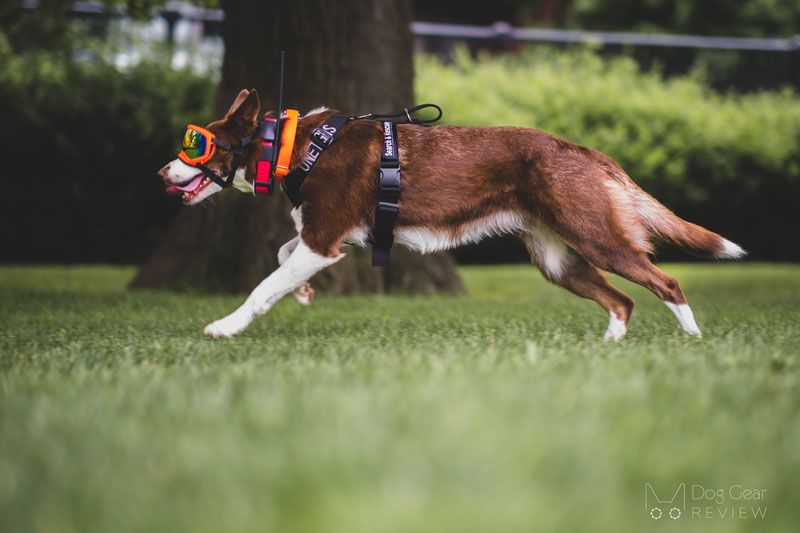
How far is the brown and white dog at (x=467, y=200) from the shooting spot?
4.10 meters

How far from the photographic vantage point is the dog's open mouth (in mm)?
4297

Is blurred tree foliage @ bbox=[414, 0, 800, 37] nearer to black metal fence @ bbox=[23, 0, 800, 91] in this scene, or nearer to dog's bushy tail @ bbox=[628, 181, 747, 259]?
black metal fence @ bbox=[23, 0, 800, 91]

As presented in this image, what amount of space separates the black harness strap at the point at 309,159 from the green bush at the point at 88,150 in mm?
6948

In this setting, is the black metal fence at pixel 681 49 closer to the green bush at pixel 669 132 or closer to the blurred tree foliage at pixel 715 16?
the green bush at pixel 669 132

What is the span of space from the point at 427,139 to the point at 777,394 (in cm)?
231

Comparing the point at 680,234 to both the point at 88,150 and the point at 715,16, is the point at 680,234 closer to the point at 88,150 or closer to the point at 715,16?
the point at 88,150

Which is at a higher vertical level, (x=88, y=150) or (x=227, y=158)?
(x=227, y=158)

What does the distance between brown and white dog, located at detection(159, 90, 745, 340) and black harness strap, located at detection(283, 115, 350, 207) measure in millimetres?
37

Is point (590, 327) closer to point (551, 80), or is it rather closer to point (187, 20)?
point (551, 80)

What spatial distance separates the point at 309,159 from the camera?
4172mm

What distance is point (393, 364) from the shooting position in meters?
3.15

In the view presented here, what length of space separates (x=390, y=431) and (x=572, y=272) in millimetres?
2713

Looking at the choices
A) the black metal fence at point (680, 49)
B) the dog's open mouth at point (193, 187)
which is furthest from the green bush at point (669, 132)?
the dog's open mouth at point (193, 187)

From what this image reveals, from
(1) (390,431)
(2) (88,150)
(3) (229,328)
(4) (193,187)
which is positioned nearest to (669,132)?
(2) (88,150)
